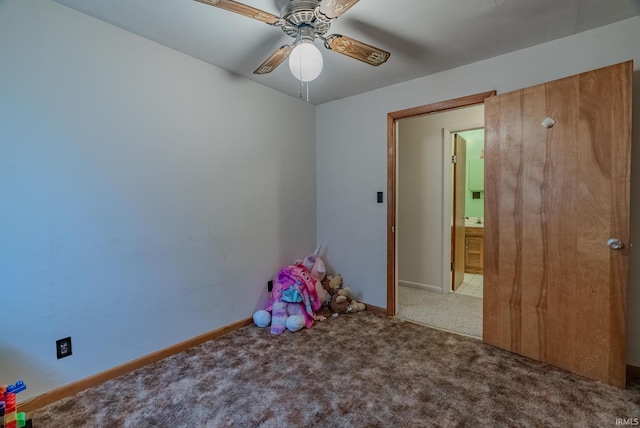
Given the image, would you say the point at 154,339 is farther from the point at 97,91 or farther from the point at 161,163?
the point at 97,91

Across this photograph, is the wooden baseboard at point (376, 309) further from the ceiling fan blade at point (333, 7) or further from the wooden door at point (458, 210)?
the ceiling fan blade at point (333, 7)

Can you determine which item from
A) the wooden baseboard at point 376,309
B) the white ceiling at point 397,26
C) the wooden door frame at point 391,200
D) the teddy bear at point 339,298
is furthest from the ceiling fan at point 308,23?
the wooden baseboard at point 376,309

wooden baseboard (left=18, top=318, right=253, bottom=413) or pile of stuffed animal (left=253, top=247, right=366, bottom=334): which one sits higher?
pile of stuffed animal (left=253, top=247, right=366, bottom=334)

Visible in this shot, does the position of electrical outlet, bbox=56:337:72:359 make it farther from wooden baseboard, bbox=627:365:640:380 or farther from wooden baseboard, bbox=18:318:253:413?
wooden baseboard, bbox=627:365:640:380

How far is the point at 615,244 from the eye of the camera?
70.7 inches

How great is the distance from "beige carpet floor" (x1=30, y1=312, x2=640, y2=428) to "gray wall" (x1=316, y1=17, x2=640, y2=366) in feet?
2.47

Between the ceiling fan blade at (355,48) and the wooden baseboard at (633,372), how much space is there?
2582 mm

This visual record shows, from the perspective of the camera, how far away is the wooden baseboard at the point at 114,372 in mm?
1672

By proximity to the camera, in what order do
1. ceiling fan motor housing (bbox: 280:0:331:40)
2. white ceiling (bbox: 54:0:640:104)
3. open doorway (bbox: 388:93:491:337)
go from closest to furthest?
ceiling fan motor housing (bbox: 280:0:331:40)
white ceiling (bbox: 54:0:640:104)
open doorway (bbox: 388:93:491:337)

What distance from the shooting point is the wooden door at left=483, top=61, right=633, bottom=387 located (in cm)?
181

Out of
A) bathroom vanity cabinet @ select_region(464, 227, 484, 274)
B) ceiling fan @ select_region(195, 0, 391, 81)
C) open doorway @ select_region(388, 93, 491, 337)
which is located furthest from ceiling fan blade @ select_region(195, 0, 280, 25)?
bathroom vanity cabinet @ select_region(464, 227, 484, 274)

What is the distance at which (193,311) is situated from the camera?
2.41 metres

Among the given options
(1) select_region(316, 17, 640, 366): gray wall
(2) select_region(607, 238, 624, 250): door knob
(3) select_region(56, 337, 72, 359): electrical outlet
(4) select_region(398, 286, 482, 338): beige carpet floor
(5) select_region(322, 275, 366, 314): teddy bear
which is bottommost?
(4) select_region(398, 286, 482, 338): beige carpet floor

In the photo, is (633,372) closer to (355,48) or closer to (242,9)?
(355,48)
